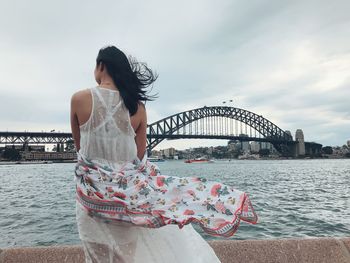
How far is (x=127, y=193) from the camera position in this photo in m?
1.36

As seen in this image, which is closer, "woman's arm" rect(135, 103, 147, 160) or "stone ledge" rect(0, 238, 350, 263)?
"woman's arm" rect(135, 103, 147, 160)

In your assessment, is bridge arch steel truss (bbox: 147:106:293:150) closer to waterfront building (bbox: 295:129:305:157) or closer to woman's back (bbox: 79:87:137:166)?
waterfront building (bbox: 295:129:305:157)

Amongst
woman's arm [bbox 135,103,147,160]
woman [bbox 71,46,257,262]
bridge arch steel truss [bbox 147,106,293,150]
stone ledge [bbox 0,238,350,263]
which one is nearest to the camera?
woman [bbox 71,46,257,262]

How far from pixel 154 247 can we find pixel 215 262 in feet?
0.97

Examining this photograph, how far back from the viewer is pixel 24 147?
94438 mm

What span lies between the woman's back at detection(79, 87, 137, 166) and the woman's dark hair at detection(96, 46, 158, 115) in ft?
0.16

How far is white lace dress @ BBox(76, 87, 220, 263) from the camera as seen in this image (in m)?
1.37

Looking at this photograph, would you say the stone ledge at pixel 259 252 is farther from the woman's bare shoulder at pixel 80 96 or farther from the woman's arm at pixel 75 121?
the woman's bare shoulder at pixel 80 96

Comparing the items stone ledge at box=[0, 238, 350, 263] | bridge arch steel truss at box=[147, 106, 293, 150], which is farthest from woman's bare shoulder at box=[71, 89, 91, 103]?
bridge arch steel truss at box=[147, 106, 293, 150]

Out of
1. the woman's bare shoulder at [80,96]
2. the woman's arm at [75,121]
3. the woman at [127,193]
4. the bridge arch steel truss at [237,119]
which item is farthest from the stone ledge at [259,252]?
the bridge arch steel truss at [237,119]

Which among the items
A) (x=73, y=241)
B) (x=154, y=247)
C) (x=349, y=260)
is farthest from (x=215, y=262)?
(x=73, y=241)

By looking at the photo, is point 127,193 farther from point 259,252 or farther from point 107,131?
point 259,252

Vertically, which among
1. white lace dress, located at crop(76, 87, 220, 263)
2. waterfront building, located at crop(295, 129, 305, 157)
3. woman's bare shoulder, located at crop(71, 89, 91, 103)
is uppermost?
waterfront building, located at crop(295, 129, 305, 157)

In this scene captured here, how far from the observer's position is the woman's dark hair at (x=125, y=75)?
1.48m
